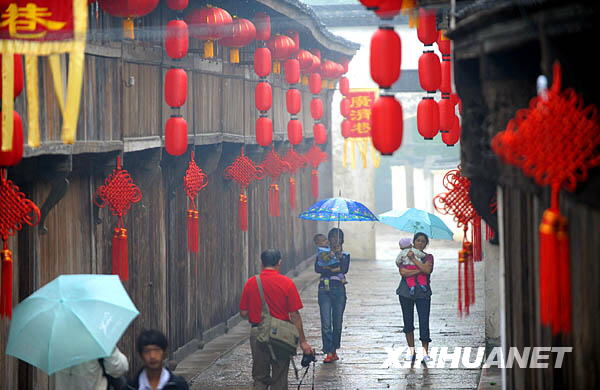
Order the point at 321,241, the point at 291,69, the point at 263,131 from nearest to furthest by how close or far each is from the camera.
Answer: the point at 321,241 → the point at 263,131 → the point at 291,69

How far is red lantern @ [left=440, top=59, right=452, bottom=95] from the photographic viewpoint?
14.1m

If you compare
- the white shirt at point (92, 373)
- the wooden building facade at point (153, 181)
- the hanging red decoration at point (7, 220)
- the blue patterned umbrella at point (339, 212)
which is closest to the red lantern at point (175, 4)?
the wooden building facade at point (153, 181)

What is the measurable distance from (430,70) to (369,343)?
574 centimetres

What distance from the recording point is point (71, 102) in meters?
7.94

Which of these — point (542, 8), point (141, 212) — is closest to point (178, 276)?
point (141, 212)

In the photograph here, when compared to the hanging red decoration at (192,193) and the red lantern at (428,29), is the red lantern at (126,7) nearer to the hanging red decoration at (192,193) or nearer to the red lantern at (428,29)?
the red lantern at (428,29)

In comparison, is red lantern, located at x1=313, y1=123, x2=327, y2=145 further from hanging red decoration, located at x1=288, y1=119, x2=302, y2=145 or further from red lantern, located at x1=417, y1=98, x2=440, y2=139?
red lantern, located at x1=417, y1=98, x2=440, y2=139

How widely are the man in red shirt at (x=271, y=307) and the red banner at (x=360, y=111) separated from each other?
1955cm

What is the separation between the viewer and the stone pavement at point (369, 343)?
47.3ft

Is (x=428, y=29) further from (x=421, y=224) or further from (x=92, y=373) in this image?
(x=92, y=373)

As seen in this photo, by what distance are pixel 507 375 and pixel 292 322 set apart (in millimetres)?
3884

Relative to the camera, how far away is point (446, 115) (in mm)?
14258

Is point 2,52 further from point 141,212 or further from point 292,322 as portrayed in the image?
point 141,212

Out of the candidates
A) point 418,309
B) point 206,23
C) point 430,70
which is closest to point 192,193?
point 206,23
